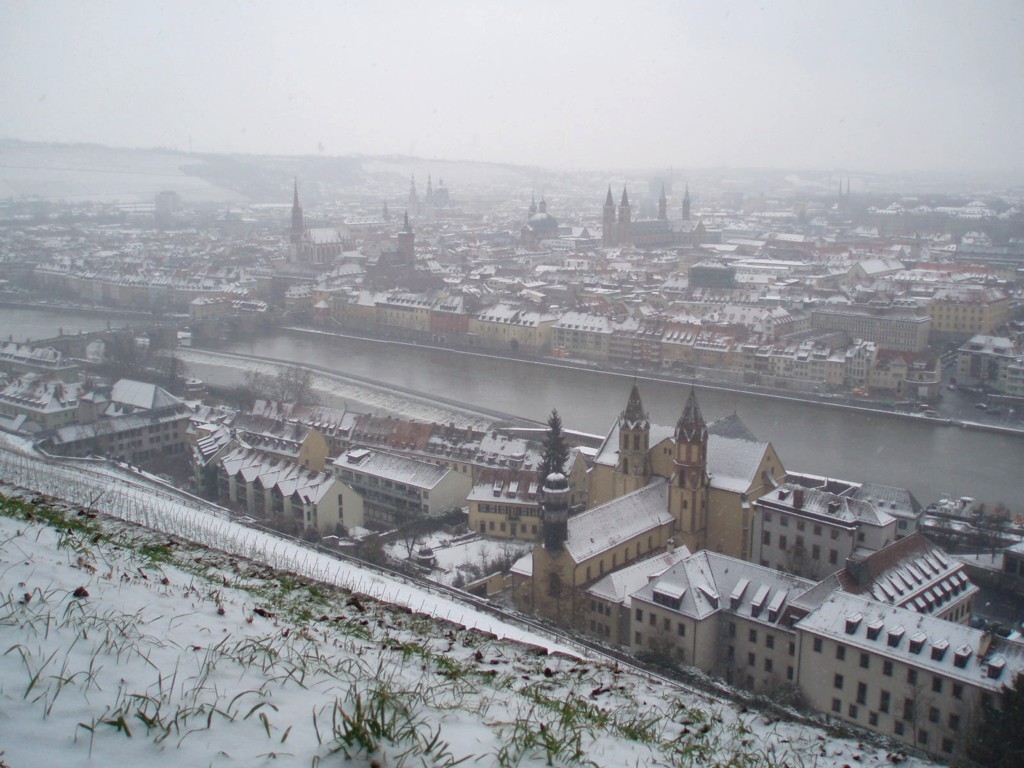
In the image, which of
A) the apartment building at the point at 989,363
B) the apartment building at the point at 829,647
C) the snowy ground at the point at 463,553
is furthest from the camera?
the apartment building at the point at 989,363

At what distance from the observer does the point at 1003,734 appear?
98.6 inches

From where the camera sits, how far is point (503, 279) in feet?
61.5

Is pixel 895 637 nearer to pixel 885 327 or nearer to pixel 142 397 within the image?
pixel 142 397

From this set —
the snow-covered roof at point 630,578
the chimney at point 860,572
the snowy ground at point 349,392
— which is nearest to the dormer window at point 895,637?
the chimney at point 860,572

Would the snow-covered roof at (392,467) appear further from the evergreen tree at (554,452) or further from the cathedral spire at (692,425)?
the cathedral spire at (692,425)

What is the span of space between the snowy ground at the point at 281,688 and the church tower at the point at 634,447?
14.1 feet

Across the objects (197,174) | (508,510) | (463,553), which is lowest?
(463,553)

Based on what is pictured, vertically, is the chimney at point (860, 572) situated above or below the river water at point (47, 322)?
above

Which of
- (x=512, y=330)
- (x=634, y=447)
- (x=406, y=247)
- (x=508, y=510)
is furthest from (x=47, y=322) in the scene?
(x=634, y=447)

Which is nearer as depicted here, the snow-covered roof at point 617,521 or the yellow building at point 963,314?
the snow-covered roof at point 617,521

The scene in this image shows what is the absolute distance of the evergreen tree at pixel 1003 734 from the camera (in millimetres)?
2302

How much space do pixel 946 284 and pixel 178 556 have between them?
1632 cm

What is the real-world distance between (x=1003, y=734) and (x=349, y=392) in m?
8.71

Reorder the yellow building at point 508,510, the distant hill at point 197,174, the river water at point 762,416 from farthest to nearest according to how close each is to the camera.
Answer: the distant hill at point 197,174 < the river water at point 762,416 < the yellow building at point 508,510
